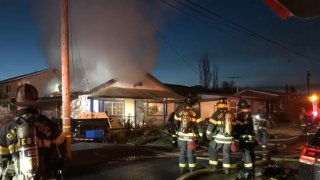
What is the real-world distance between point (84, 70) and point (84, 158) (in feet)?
53.3

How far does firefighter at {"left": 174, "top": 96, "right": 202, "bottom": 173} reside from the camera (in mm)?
8672

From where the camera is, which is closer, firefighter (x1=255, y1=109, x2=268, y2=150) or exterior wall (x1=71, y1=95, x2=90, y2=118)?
firefighter (x1=255, y1=109, x2=268, y2=150)

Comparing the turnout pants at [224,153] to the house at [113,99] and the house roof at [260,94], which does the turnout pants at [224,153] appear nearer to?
the house at [113,99]

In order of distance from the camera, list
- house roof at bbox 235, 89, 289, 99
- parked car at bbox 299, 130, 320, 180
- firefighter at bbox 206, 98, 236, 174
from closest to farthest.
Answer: parked car at bbox 299, 130, 320, 180
firefighter at bbox 206, 98, 236, 174
house roof at bbox 235, 89, 289, 99

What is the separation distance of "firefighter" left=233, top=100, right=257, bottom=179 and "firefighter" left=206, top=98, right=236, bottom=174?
23 cm

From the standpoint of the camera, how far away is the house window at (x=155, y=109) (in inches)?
1094

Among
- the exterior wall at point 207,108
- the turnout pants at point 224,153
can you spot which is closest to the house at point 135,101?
the exterior wall at point 207,108

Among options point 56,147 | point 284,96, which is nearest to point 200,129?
point 56,147

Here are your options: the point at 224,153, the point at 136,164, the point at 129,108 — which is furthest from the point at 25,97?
the point at 129,108

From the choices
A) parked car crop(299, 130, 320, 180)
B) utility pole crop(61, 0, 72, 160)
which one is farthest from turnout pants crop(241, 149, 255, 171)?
utility pole crop(61, 0, 72, 160)

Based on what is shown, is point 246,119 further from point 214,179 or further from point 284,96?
point 284,96

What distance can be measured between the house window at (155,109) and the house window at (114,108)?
2076 mm

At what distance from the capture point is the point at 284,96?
3997 cm

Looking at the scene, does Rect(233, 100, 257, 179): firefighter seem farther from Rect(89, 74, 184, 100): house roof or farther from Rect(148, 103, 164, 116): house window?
Rect(148, 103, 164, 116): house window
